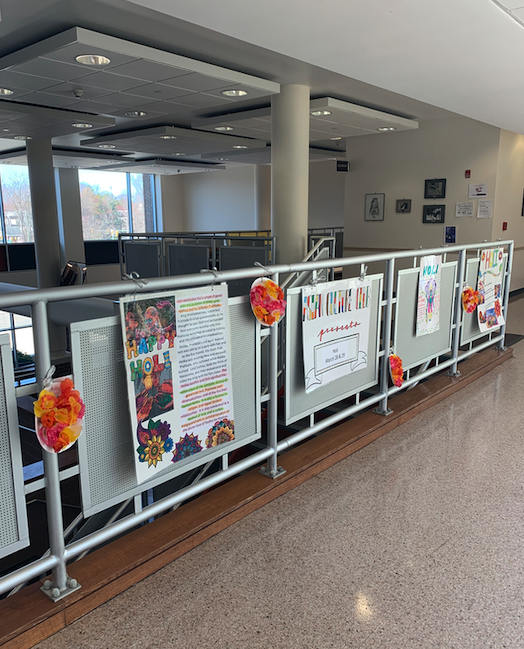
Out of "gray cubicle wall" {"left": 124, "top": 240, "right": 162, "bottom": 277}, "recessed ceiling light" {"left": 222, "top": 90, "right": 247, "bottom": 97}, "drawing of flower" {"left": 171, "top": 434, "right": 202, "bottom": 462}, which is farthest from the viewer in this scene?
"gray cubicle wall" {"left": 124, "top": 240, "right": 162, "bottom": 277}

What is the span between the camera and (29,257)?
1628cm

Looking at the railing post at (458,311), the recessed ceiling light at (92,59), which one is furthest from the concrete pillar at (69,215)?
the railing post at (458,311)

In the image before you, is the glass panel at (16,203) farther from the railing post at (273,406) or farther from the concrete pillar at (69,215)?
the railing post at (273,406)

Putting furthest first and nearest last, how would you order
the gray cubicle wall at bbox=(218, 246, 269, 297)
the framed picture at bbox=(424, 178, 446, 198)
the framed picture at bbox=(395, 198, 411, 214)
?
the framed picture at bbox=(395, 198, 411, 214) → the framed picture at bbox=(424, 178, 446, 198) → the gray cubicle wall at bbox=(218, 246, 269, 297)

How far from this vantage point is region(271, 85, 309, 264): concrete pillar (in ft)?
20.1

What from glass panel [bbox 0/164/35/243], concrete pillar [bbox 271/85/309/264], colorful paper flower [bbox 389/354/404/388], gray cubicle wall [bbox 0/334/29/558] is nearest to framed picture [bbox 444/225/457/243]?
concrete pillar [bbox 271/85/309/264]

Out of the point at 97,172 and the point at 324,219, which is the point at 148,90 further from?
the point at 97,172

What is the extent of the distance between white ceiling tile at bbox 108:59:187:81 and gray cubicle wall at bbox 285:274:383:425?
9.75 ft

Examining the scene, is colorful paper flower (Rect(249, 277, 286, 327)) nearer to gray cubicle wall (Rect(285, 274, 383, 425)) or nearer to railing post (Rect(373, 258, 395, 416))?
gray cubicle wall (Rect(285, 274, 383, 425))

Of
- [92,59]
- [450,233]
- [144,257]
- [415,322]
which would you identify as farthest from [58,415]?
[450,233]

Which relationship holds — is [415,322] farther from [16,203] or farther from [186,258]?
[16,203]

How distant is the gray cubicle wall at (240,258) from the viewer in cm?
629

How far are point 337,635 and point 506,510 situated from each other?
47.5 inches

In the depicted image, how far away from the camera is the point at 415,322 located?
11.6ft
